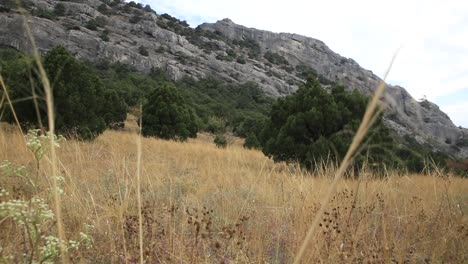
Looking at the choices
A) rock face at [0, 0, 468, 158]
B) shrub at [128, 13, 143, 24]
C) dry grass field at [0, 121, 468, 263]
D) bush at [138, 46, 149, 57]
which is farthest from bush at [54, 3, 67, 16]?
dry grass field at [0, 121, 468, 263]

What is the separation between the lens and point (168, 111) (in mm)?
20141

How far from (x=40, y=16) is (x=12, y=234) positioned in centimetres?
5750

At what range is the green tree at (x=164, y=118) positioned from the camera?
65.5ft

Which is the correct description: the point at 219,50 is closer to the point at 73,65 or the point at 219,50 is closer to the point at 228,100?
the point at 228,100

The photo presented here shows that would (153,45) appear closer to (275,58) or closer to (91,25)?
(91,25)

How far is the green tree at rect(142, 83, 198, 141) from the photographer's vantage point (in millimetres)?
19969

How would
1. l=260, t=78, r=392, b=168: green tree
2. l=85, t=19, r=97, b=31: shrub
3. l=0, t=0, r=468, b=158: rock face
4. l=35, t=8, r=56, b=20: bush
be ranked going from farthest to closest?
1. l=85, t=19, r=97, b=31: shrub
2. l=35, t=8, r=56, b=20: bush
3. l=0, t=0, r=468, b=158: rock face
4. l=260, t=78, r=392, b=168: green tree

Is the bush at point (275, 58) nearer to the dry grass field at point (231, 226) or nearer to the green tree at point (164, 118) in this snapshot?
the green tree at point (164, 118)

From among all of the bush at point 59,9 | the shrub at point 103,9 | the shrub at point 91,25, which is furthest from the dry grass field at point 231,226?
the shrub at point 103,9

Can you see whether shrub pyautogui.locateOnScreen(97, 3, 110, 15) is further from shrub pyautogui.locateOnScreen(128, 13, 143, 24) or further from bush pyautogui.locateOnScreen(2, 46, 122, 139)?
bush pyautogui.locateOnScreen(2, 46, 122, 139)

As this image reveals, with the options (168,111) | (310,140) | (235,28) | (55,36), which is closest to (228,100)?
(55,36)

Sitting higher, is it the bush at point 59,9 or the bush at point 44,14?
the bush at point 59,9

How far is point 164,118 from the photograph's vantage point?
20219 mm

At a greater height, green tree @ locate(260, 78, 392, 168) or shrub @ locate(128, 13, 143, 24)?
shrub @ locate(128, 13, 143, 24)
